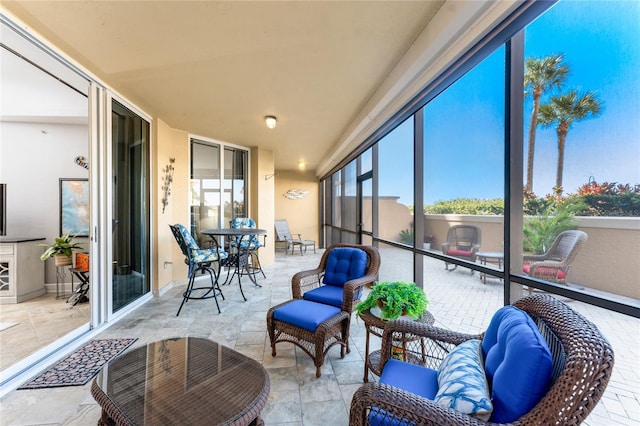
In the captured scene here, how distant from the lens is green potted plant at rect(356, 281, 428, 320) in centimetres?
173

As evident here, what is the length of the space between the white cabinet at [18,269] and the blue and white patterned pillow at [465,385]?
5.00m

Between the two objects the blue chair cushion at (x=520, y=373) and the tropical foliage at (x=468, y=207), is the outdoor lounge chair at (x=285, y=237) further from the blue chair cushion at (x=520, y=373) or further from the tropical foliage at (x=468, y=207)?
the blue chair cushion at (x=520, y=373)

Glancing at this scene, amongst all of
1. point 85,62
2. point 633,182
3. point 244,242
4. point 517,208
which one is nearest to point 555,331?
point 633,182

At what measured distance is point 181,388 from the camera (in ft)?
4.21

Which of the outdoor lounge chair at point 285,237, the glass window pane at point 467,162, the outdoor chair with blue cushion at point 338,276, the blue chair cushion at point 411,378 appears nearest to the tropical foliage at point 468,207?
the glass window pane at point 467,162

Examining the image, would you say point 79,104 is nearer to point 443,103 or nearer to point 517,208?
point 443,103

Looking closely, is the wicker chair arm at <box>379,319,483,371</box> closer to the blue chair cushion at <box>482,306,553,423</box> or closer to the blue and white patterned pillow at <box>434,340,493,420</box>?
the blue and white patterned pillow at <box>434,340,493,420</box>

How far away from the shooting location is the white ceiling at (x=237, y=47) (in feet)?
5.91

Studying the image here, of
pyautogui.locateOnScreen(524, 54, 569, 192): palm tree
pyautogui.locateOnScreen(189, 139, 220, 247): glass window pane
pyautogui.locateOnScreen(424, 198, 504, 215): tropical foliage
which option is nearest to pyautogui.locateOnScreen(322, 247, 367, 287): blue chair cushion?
pyautogui.locateOnScreen(424, 198, 504, 215): tropical foliage

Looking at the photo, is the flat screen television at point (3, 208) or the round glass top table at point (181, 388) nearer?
the round glass top table at point (181, 388)

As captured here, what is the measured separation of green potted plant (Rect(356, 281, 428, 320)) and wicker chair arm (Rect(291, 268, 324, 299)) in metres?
0.87

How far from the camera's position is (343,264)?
2760 mm

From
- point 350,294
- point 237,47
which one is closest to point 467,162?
point 350,294

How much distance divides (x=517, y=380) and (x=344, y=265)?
6.42 ft
